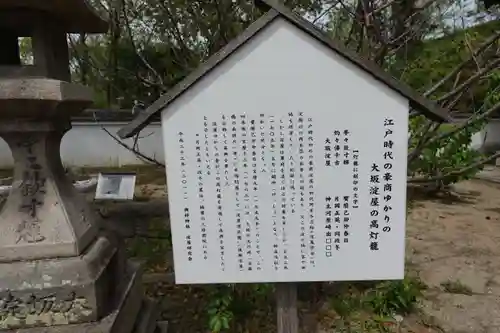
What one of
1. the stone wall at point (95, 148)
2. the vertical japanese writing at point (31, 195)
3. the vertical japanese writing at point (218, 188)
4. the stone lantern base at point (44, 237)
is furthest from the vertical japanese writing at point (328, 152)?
the stone wall at point (95, 148)

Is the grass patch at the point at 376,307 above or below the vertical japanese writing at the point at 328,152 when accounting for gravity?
below

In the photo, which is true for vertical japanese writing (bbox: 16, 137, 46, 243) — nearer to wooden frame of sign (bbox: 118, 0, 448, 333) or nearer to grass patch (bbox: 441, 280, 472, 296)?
wooden frame of sign (bbox: 118, 0, 448, 333)

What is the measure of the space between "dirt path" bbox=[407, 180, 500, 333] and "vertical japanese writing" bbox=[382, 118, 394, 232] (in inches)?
67.0

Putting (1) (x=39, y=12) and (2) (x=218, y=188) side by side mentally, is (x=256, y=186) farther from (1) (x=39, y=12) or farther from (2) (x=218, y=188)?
(1) (x=39, y=12)

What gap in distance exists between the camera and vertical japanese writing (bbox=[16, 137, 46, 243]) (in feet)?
6.62

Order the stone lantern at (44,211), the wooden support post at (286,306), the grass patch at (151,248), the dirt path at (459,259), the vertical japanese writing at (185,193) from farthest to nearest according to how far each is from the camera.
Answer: the grass patch at (151,248), the dirt path at (459,259), the wooden support post at (286,306), the stone lantern at (44,211), the vertical japanese writing at (185,193)

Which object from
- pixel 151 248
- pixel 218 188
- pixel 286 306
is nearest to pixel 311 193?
pixel 218 188

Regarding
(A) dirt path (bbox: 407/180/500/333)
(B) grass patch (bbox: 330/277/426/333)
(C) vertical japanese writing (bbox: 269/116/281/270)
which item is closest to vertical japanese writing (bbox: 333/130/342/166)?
(C) vertical japanese writing (bbox: 269/116/281/270)

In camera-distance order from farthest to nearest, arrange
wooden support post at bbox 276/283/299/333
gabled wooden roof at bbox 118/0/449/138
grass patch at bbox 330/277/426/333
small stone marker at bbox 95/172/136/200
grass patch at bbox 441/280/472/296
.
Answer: small stone marker at bbox 95/172/136/200, grass patch at bbox 441/280/472/296, grass patch at bbox 330/277/426/333, wooden support post at bbox 276/283/299/333, gabled wooden roof at bbox 118/0/449/138

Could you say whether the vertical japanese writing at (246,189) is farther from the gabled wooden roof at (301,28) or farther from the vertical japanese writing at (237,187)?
the gabled wooden roof at (301,28)

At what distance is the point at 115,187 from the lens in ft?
12.7

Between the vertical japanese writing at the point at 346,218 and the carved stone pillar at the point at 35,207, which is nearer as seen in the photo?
the vertical japanese writing at the point at 346,218

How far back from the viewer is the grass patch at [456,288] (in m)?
3.66

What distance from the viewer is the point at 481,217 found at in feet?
20.4
